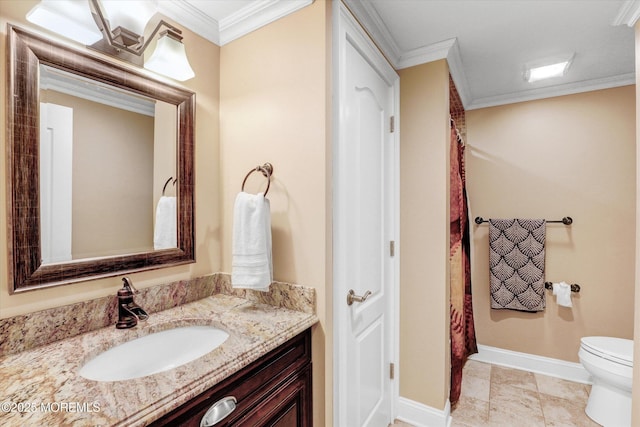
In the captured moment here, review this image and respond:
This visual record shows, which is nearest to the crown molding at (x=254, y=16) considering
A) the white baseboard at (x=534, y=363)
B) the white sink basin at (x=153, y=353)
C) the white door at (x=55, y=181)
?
the white door at (x=55, y=181)

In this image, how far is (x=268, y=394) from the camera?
1.03 metres

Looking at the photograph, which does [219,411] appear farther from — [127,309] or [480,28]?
[480,28]

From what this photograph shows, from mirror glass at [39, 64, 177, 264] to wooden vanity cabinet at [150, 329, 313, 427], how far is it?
736 mm

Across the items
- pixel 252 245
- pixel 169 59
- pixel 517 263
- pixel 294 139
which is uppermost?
pixel 169 59

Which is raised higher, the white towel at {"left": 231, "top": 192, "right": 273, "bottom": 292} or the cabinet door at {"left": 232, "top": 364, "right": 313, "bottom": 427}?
the white towel at {"left": 231, "top": 192, "right": 273, "bottom": 292}

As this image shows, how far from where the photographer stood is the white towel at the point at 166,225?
1.37 metres

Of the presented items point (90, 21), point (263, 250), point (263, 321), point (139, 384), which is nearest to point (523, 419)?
point (263, 321)

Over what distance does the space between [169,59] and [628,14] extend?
7.39 ft

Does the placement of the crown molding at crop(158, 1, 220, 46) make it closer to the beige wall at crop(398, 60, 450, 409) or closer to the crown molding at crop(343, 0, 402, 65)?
the crown molding at crop(343, 0, 402, 65)

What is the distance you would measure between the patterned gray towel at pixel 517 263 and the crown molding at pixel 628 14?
1.41m

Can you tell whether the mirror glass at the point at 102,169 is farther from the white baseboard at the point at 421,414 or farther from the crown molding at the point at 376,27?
the white baseboard at the point at 421,414

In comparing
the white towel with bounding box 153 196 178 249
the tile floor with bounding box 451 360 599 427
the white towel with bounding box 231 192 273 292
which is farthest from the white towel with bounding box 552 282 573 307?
the white towel with bounding box 153 196 178 249

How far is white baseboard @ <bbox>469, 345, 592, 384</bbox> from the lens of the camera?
7.85 ft

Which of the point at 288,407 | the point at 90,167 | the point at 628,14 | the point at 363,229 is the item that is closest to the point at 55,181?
the point at 90,167
